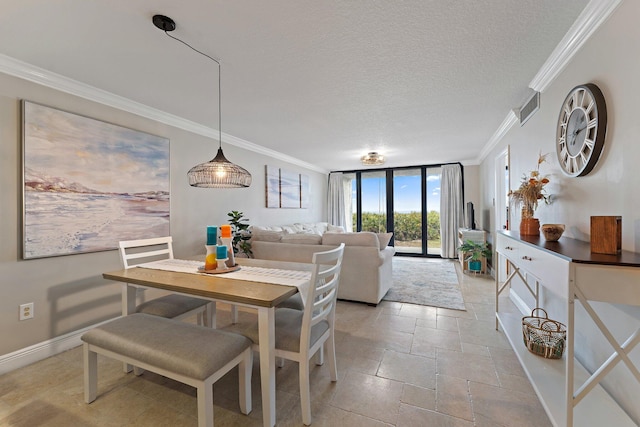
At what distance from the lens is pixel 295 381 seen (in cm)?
189

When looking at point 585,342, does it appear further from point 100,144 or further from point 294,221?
A: point 294,221

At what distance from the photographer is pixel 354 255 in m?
3.31

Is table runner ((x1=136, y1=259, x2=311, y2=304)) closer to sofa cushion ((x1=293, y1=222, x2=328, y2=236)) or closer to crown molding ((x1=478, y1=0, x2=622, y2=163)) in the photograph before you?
crown molding ((x1=478, y1=0, x2=622, y2=163))

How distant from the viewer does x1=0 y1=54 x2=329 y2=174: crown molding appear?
6.73ft

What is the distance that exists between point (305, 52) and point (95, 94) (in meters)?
2.14

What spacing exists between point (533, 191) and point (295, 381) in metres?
2.44

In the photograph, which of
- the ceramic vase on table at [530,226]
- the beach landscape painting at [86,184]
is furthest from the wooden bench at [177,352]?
the ceramic vase on table at [530,226]

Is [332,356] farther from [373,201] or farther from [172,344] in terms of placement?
[373,201]

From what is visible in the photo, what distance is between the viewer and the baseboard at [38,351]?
2012 millimetres

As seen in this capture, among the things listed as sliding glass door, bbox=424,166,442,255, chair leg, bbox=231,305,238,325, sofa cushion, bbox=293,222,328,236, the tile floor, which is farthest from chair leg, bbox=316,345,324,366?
sliding glass door, bbox=424,166,442,255

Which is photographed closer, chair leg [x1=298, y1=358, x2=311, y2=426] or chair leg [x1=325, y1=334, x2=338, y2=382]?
chair leg [x1=298, y1=358, x2=311, y2=426]

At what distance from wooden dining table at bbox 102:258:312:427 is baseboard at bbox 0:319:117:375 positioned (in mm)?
971

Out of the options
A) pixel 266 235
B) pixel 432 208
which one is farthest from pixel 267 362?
pixel 432 208

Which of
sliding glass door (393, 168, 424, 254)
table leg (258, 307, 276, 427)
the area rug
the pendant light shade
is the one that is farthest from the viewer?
sliding glass door (393, 168, 424, 254)
